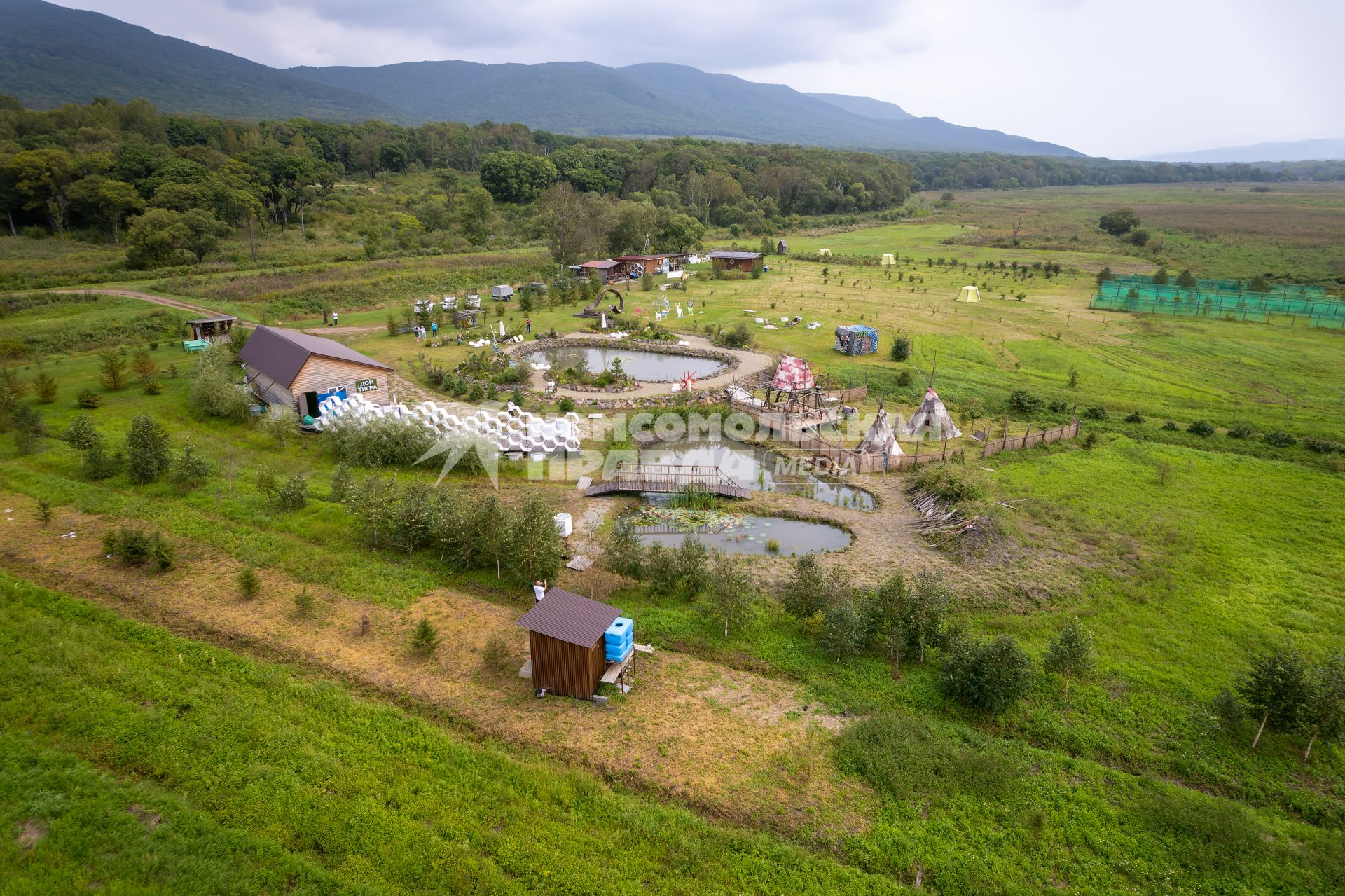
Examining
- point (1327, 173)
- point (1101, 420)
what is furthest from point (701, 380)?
point (1327, 173)

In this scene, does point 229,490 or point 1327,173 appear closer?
point 229,490

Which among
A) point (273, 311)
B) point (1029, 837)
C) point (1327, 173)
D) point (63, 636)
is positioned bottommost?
point (1029, 837)

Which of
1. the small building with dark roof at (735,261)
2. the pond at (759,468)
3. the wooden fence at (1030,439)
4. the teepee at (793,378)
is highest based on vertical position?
the small building with dark roof at (735,261)

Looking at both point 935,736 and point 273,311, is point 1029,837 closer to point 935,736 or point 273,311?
point 935,736

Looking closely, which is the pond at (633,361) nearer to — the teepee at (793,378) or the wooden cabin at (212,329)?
the teepee at (793,378)

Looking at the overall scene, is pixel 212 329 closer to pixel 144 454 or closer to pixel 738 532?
→ pixel 144 454

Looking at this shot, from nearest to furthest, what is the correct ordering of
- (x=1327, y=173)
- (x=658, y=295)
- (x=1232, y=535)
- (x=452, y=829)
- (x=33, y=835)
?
(x=33, y=835) → (x=452, y=829) → (x=1232, y=535) → (x=658, y=295) → (x=1327, y=173)

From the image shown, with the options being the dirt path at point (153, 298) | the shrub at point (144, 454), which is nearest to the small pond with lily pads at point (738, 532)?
the shrub at point (144, 454)

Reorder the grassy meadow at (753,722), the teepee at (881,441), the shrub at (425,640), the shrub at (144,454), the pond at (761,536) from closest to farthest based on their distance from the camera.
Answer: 1. the grassy meadow at (753,722)
2. the shrub at (425,640)
3. the pond at (761,536)
4. the shrub at (144,454)
5. the teepee at (881,441)
